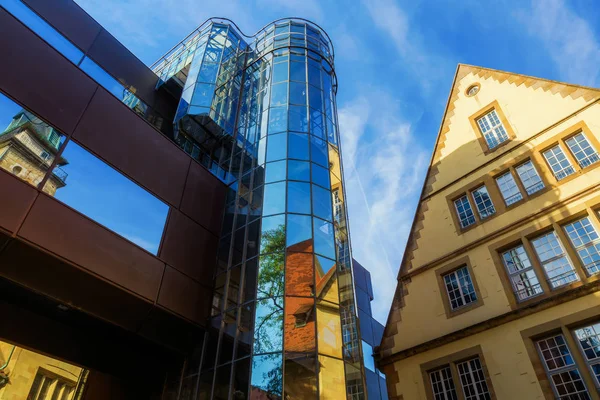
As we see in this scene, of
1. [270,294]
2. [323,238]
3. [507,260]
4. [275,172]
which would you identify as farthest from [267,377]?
[507,260]

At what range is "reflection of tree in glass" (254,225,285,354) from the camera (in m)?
13.5

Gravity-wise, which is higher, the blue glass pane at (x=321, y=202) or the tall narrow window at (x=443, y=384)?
the blue glass pane at (x=321, y=202)

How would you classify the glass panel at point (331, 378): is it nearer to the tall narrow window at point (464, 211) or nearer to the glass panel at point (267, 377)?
the glass panel at point (267, 377)

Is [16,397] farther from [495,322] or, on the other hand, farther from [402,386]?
[495,322]

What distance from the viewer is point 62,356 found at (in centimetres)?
1407

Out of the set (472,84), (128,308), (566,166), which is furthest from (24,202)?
(472,84)

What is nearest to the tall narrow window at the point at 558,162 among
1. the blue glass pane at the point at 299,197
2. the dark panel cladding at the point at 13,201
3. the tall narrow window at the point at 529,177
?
the tall narrow window at the point at 529,177

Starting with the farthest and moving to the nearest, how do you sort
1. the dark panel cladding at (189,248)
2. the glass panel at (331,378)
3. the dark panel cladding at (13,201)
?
the dark panel cladding at (189,248) → the glass panel at (331,378) → the dark panel cladding at (13,201)

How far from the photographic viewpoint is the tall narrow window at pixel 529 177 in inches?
629

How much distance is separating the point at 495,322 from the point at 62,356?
14972 millimetres

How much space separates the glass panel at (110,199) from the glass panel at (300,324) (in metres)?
5.49

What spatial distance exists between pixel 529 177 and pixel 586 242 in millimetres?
3631

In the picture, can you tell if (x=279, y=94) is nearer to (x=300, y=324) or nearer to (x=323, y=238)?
(x=323, y=238)

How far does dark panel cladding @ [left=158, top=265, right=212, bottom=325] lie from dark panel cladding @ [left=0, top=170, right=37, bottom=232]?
500 cm
